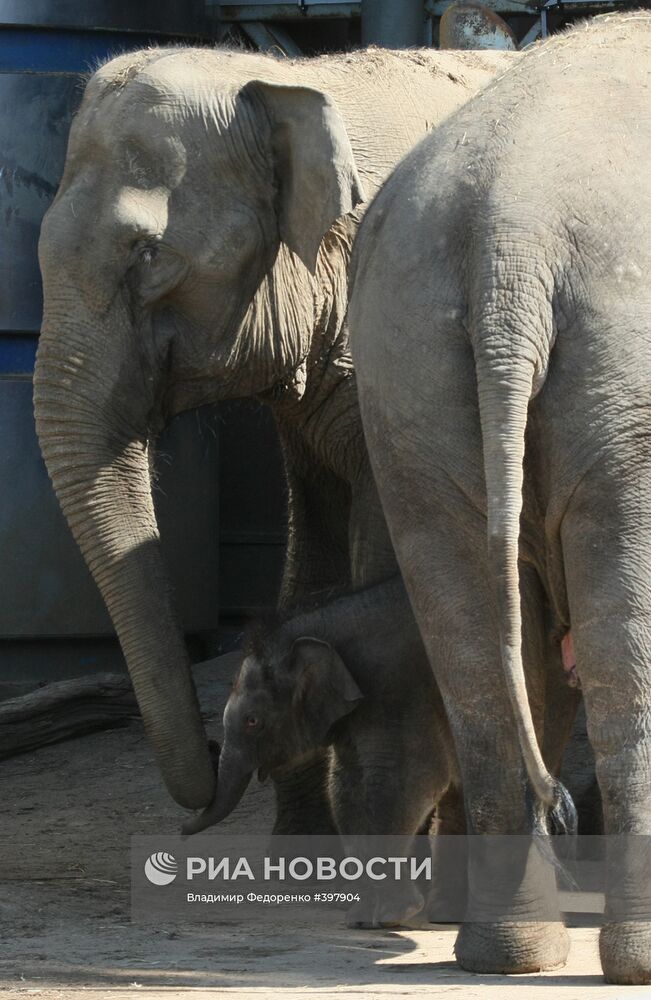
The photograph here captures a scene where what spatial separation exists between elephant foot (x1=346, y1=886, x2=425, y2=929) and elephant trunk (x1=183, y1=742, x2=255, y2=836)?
479 mm

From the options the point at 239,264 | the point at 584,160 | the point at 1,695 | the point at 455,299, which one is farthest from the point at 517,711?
the point at 1,695

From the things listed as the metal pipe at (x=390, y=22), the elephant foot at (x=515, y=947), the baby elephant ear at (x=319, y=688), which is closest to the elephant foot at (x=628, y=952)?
the elephant foot at (x=515, y=947)

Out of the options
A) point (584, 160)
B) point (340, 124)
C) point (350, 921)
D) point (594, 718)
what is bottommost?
point (350, 921)

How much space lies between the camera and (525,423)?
406cm

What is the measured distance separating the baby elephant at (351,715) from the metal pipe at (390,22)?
126 inches

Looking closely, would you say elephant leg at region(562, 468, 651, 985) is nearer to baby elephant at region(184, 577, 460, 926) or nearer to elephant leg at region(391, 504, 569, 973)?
elephant leg at region(391, 504, 569, 973)

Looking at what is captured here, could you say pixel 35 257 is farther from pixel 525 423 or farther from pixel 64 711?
pixel 525 423

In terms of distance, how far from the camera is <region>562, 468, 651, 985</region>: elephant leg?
3.96 metres

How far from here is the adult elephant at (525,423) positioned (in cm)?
398

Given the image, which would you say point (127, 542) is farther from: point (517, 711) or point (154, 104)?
point (517, 711)

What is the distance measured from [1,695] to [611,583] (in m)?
4.46

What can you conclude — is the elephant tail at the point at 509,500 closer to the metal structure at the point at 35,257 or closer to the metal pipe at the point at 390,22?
the metal structure at the point at 35,257

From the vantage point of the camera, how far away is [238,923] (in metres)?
5.35

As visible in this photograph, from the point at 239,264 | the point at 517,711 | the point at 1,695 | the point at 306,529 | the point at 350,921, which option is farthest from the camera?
the point at 1,695
